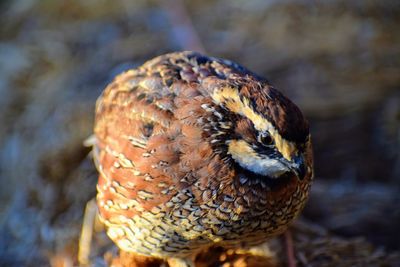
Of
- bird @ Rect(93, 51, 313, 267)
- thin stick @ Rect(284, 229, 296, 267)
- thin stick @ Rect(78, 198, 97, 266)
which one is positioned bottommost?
thin stick @ Rect(78, 198, 97, 266)

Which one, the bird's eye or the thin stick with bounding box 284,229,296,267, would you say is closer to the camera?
the bird's eye

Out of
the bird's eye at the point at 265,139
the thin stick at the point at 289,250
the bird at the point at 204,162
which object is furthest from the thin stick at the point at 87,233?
the bird's eye at the point at 265,139

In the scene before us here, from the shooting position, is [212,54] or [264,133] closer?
[264,133]

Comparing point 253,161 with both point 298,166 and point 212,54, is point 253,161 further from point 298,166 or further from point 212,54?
point 212,54

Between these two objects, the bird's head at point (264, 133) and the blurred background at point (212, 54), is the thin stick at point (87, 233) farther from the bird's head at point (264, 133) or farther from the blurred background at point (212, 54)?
the bird's head at point (264, 133)

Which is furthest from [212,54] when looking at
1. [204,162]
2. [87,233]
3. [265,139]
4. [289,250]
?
[265,139]

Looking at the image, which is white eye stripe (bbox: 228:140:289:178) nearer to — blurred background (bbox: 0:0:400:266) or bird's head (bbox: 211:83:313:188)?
bird's head (bbox: 211:83:313:188)

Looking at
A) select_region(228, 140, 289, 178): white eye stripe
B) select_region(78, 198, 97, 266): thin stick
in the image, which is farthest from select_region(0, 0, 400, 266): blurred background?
select_region(228, 140, 289, 178): white eye stripe

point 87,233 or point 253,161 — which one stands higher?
point 253,161
